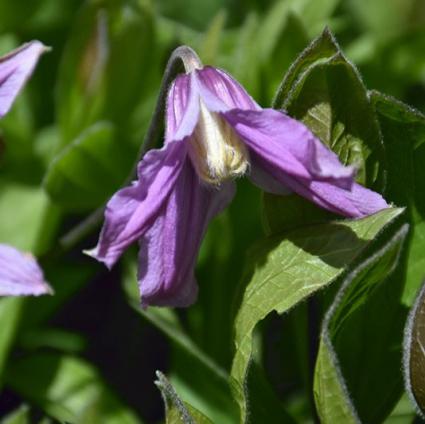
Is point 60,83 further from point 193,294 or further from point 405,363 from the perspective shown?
point 405,363

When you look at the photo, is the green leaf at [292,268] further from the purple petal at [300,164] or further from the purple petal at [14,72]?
the purple petal at [14,72]

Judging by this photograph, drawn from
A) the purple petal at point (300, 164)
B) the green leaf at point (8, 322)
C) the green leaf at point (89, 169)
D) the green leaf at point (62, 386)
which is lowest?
the green leaf at point (62, 386)

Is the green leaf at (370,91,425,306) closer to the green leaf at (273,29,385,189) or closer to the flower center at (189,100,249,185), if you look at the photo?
the green leaf at (273,29,385,189)

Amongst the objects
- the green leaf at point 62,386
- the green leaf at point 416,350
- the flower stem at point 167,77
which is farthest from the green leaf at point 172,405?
the green leaf at point 62,386

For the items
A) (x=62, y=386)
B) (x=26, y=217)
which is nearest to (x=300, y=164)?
(x=62, y=386)

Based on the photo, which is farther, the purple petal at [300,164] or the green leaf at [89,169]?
the green leaf at [89,169]

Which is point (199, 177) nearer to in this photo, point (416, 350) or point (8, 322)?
point (416, 350)
